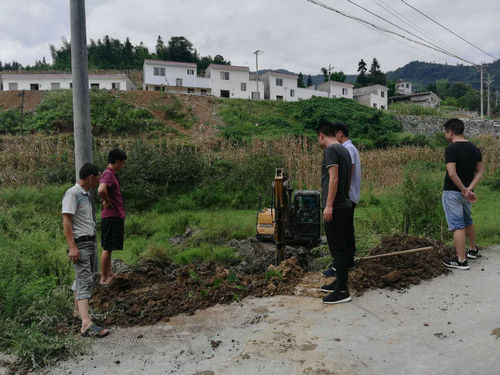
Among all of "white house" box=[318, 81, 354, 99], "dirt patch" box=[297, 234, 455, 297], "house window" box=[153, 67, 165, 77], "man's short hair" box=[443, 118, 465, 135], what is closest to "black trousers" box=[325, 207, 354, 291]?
"dirt patch" box=[297, 234, 455, 297]

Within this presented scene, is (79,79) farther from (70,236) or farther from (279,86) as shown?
(279,86)

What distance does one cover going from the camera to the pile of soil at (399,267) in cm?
487

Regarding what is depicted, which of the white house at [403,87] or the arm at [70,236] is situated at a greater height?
the white house at [403,87]

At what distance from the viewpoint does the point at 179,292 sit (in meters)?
4.86

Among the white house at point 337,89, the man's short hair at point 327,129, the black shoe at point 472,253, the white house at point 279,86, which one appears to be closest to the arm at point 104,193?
the man's short hair at point 327,129

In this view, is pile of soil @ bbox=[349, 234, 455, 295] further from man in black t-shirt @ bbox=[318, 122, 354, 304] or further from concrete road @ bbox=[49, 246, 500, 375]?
man in black t-shirt @ bbox=[318, 122, 354, 304]

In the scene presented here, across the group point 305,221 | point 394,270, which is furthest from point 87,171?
point 305,221

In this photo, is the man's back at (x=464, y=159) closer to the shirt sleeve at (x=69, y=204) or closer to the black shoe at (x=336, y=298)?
the black shoe at (x=336, y=298)

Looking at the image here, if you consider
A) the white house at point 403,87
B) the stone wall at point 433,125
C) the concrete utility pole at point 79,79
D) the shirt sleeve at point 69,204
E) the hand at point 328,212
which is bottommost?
the hand at point 328,212

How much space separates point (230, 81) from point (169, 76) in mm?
7335

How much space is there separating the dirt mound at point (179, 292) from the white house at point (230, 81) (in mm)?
42155

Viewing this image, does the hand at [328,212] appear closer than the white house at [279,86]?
Yes

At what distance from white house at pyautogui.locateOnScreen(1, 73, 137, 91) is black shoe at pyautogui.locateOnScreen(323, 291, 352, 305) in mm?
43794

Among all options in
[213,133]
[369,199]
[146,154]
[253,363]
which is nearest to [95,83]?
[213,133]
